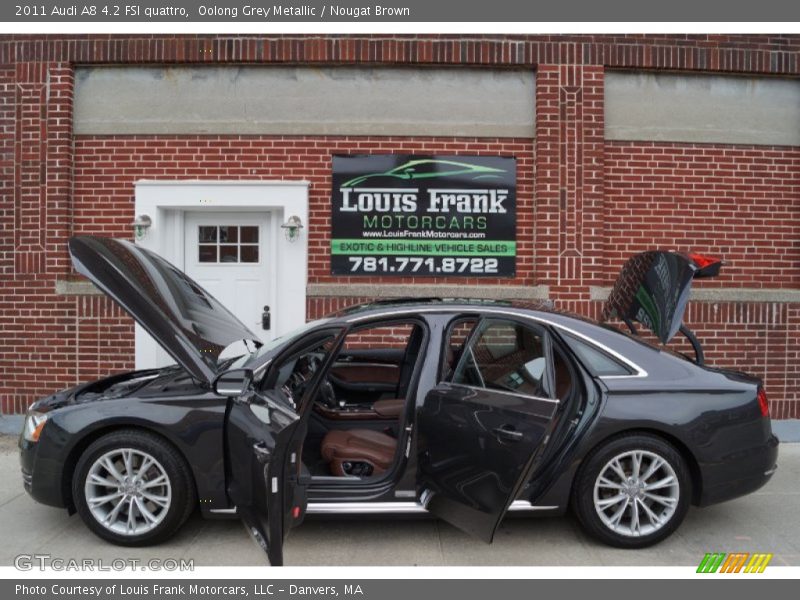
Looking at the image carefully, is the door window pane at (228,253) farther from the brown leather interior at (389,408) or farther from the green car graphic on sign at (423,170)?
the brown leather interior at (389,408)

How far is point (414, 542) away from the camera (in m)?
4.11

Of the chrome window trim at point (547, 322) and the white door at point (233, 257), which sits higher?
the white door at point (233, 257)

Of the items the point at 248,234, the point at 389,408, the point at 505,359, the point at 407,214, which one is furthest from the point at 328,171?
the point at 505,359

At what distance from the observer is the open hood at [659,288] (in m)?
4.57

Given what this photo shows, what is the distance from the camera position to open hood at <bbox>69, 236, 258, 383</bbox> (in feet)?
13.2

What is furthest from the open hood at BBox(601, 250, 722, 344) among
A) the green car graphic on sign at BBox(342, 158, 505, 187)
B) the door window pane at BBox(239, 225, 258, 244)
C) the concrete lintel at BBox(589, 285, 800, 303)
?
the door window pane at BBox(239, 225, 258, 244)

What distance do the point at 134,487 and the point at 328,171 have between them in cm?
422

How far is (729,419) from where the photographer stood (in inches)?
158

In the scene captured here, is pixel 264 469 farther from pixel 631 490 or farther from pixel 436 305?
pixel 631 490

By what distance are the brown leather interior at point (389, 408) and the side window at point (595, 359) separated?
1340 millimetres

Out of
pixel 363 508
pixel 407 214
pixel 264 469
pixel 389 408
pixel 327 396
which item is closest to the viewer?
pixel 264 469

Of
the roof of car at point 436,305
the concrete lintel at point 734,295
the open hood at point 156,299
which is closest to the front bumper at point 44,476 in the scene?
the open hood at point 156,299


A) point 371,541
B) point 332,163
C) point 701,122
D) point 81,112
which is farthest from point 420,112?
point 371,541

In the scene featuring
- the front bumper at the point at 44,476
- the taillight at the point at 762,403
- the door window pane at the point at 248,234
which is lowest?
the front bumper at the point at 44,476
